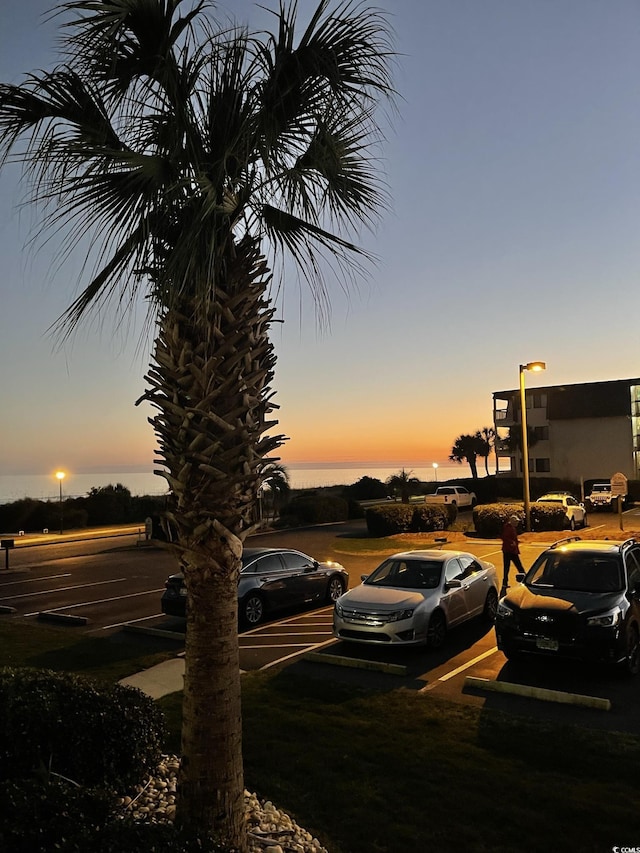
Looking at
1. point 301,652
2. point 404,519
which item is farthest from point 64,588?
point 404,519

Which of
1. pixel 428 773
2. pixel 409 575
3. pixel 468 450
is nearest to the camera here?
pixel 428 773

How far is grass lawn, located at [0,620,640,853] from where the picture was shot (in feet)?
17.3

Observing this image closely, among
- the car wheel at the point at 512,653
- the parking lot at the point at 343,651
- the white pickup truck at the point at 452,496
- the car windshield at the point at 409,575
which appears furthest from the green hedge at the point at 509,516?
the car wheel at the point at 512,653

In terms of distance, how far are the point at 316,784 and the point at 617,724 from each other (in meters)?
3.81

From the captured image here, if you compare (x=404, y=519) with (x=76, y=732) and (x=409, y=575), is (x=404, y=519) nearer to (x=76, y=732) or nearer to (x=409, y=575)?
(x=409, y=575)

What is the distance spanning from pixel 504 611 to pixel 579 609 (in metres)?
1.06

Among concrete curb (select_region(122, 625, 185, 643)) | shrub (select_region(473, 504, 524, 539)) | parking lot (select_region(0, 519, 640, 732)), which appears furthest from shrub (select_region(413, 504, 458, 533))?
concrete curb (select_region(122, 625, 185, 643))

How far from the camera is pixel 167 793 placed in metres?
5.78

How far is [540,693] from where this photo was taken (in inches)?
338

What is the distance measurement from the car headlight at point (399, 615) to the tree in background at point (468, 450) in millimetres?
68674

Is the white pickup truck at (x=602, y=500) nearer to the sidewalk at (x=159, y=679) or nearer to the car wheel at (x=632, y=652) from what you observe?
the car wheel at (x=632, y=652)

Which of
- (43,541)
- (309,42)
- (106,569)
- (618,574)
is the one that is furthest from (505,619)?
(43,541)

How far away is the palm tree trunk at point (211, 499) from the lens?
14.8ft

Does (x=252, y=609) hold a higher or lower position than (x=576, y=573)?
lower
